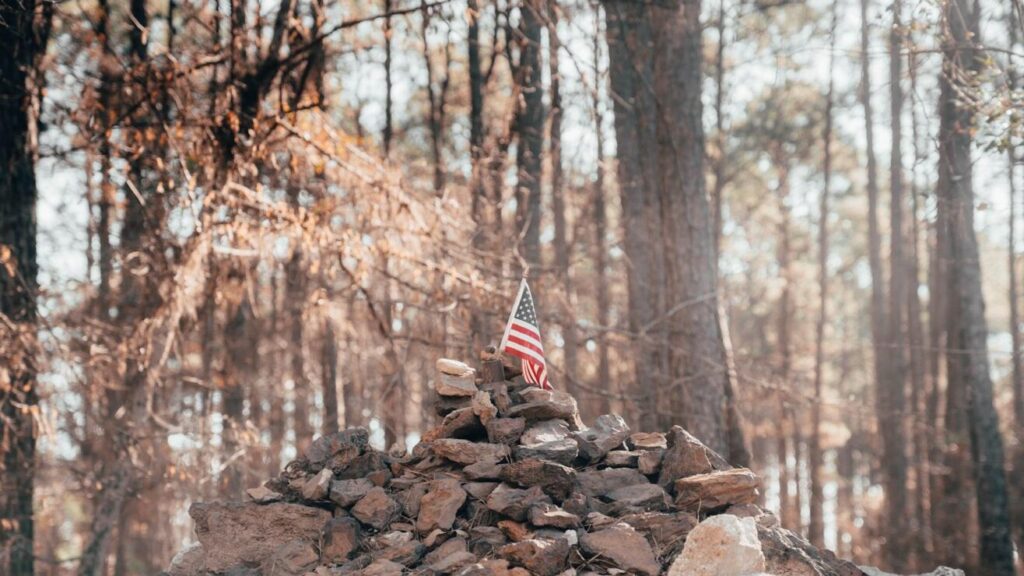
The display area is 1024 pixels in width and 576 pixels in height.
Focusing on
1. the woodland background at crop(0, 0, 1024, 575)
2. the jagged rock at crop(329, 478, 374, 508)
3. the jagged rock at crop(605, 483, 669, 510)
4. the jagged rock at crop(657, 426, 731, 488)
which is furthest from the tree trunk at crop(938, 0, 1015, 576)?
the jagged rock at crop(329, 478, 374, 508)

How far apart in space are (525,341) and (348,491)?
1.52 meters

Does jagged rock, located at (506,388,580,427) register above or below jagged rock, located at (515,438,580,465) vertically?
above

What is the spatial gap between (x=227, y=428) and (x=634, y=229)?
5929 millimetres

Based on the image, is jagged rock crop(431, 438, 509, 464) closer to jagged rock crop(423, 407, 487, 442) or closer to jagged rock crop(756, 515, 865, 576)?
jagged rock crop(423, 407, 487, 442)

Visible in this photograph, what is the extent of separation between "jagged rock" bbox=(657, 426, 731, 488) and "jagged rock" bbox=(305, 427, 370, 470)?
1.84 meters

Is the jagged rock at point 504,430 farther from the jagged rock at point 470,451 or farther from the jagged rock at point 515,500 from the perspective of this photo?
the jagged rock at point 515,500

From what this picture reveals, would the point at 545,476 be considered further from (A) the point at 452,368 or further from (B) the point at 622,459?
(A) the point at 452,368

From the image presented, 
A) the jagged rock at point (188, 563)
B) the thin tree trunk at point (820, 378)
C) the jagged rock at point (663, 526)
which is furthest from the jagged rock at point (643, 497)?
the thin tree trunk at point (820, 378)

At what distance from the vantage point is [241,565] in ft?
20.9

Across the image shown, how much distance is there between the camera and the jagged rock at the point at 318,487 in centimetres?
636

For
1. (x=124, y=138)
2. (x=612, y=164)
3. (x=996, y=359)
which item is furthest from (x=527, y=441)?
(x=996, y=359)

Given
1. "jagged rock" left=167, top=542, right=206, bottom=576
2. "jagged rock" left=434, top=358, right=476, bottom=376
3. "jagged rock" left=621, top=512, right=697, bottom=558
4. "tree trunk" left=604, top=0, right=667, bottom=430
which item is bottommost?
"jagged rock" left=167, top=542, right=206, bottom=576

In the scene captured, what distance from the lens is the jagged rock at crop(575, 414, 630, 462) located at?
21.4ft

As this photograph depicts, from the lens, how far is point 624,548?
5.71m
